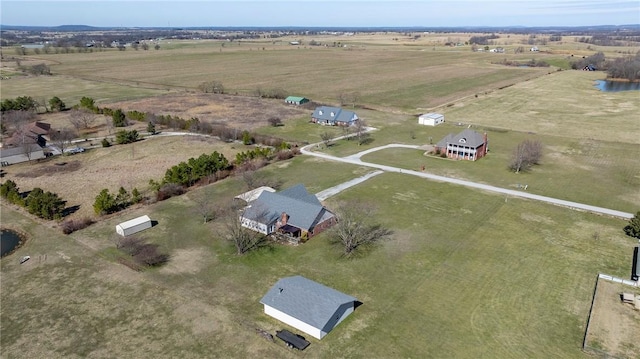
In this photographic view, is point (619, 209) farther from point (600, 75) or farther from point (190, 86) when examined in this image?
point (600, 75)

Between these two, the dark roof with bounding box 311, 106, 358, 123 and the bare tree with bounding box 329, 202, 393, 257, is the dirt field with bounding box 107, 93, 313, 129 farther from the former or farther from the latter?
the bare tree with bounding box 329, 202, 393, 257

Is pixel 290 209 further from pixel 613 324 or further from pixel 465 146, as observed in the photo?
pixel 465 146

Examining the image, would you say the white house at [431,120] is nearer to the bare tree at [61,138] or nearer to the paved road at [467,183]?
the paved road at [467,183]

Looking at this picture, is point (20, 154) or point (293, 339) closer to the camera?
point (293, 339)

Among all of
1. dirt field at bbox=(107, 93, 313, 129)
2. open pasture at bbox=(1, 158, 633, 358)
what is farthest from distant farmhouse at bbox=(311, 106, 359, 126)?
open pasture at bbox=(1, 158, 633, 358)

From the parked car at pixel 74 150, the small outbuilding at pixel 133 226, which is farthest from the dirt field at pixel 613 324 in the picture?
the parked car at pixel 74 150

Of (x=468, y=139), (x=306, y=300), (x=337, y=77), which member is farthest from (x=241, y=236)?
(x=337, y=77)
